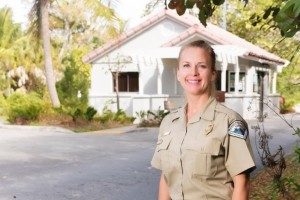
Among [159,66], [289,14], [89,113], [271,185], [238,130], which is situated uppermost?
→ [159,66]

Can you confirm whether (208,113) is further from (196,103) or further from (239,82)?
(239,82)

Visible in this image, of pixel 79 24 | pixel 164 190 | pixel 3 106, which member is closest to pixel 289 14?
pixel 164 190

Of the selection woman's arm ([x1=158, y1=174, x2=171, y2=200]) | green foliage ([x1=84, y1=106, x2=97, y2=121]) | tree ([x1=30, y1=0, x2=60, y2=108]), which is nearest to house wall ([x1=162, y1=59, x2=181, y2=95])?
tree ([x1=30, y1=0, x2=60, y2=108])

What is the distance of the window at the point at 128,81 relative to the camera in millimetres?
25359

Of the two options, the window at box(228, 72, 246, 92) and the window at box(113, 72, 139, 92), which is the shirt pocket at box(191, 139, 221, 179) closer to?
the window at box(113, 72, 139, 92)

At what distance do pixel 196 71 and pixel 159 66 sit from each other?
20.7 metres

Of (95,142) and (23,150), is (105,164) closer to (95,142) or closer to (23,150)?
(23,150)

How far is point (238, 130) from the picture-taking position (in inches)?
88.9

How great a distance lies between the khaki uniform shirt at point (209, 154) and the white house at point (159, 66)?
769 inches

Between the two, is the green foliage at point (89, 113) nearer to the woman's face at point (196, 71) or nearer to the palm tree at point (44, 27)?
the palm tree at point (44, 27)

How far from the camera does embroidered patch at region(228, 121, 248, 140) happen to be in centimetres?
225

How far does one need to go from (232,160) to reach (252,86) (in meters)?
23.8

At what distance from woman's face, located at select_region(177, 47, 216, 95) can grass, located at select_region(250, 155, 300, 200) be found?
3.16 metres

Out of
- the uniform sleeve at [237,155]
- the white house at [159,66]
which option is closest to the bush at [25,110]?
the white house at [159,66]
